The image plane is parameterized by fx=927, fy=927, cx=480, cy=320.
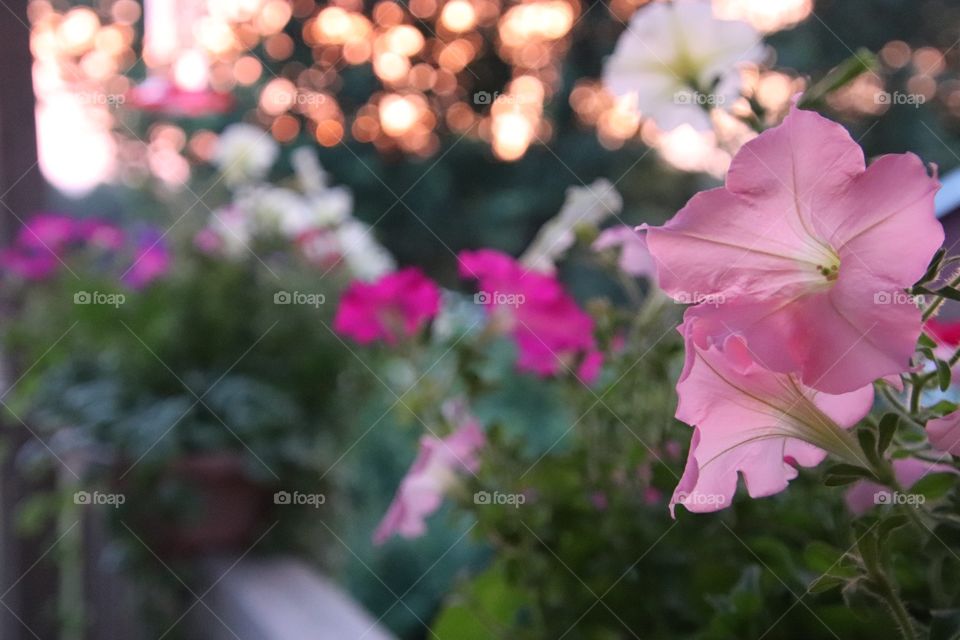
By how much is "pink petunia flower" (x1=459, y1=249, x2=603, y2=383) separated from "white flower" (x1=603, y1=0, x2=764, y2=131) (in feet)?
0.51

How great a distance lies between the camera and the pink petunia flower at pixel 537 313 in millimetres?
648

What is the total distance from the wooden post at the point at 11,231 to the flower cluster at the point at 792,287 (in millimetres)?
1428

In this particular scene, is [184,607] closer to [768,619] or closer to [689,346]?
[768,619]

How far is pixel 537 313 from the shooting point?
2.15 feet

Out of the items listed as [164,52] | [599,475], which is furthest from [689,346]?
[164,52]

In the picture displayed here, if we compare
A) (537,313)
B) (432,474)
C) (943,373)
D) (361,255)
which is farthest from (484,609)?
(361,255)

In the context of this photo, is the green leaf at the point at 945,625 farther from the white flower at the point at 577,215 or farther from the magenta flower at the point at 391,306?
the magenta flower at the point at 391,306

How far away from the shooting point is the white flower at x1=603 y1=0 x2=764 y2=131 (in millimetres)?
499

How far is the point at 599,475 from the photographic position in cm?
60

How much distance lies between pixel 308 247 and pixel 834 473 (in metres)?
1.21

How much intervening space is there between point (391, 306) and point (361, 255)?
0.72 metres

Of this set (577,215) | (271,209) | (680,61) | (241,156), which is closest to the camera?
(680,61)

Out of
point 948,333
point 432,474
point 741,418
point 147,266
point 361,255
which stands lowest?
point 361,255

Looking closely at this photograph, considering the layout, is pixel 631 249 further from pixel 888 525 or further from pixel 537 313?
pixel 888 525
